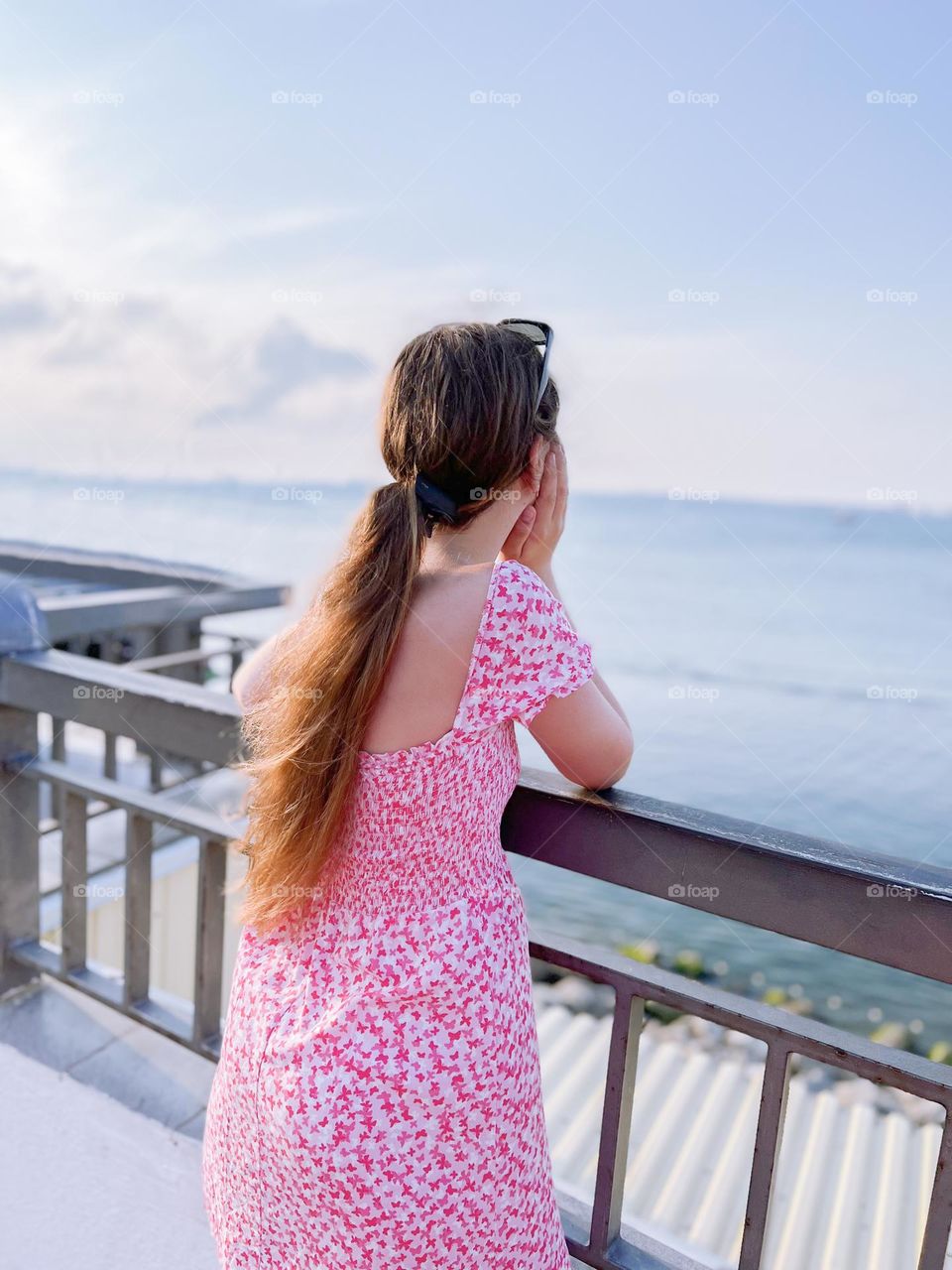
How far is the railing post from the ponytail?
1.06 metres

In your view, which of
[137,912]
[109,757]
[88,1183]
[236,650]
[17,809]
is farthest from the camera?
[236,650]

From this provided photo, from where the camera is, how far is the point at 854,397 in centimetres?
4159

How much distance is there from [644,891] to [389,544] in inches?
20.1

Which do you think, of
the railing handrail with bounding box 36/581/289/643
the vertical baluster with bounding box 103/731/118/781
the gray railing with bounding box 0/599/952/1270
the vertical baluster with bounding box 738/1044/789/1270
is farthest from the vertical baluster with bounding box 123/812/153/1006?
the vertical baluster with bounding box 103/731/118/781

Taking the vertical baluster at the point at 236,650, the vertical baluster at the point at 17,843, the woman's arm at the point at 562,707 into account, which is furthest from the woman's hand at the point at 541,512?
the vertical baluster at the point at 236,650

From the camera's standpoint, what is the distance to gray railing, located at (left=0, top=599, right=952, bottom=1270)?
0.89 m

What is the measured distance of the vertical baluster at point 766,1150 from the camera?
1.02 meters

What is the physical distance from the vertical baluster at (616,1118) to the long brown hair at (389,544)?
1.51 ft

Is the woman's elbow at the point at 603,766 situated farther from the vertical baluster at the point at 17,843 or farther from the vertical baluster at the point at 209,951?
the vertical baluster at the point at 17,843

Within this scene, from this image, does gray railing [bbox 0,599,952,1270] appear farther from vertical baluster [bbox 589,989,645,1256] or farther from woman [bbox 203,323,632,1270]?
woman [bbox 203,323,632,1270]

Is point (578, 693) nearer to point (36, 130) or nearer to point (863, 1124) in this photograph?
point (36, 130)

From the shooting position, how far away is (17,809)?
193 cm

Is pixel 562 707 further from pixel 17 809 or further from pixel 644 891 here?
pixel 17 809

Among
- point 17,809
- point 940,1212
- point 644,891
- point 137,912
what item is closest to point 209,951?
point 137,912
